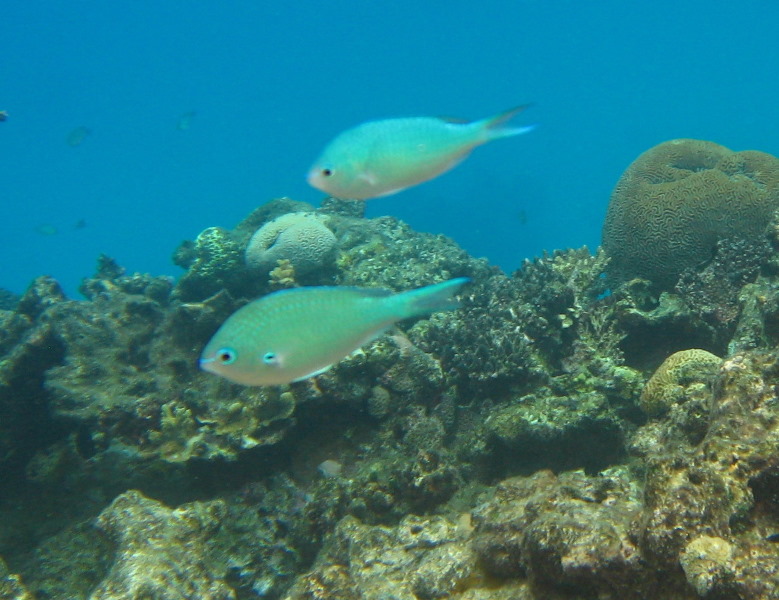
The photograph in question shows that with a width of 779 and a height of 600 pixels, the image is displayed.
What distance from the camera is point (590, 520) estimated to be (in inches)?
103

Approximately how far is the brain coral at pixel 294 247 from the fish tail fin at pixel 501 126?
17.7 feet

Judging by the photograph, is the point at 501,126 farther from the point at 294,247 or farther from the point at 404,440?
the point at 294,247

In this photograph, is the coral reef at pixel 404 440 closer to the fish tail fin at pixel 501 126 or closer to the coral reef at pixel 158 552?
the coral reef at pixel 158 552

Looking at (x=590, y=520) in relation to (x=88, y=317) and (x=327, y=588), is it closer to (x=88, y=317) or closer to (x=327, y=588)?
(x=327, y=588)

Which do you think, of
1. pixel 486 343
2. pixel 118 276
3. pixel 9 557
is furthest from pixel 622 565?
pixel 118 276

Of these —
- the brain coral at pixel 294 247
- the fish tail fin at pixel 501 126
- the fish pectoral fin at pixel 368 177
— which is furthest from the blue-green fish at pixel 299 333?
the brain coral at pixel 294 247

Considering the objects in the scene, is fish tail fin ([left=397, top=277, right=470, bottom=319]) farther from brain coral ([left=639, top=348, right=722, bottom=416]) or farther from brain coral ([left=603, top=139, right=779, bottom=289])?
brain coral ([left=603, top=139, right=779, bottom=289])

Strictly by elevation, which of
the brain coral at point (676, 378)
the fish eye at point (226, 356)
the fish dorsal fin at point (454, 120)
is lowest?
the brain coral at point (676, 378)

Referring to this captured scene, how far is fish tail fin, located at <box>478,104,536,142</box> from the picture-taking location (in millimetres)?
2680

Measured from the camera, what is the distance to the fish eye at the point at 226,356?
113 inches

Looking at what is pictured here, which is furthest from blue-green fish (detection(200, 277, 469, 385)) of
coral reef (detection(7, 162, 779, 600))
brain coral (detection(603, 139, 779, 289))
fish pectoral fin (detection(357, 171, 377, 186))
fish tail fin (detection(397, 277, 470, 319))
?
brain coral (detection(603, 139, 779, 289))

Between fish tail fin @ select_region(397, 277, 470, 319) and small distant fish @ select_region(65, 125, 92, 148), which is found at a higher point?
small distant fish @ select_region(65, 125, 92, 148)

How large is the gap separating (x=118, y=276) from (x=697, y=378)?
36.9ft

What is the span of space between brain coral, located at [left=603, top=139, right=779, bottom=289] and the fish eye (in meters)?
6.64
